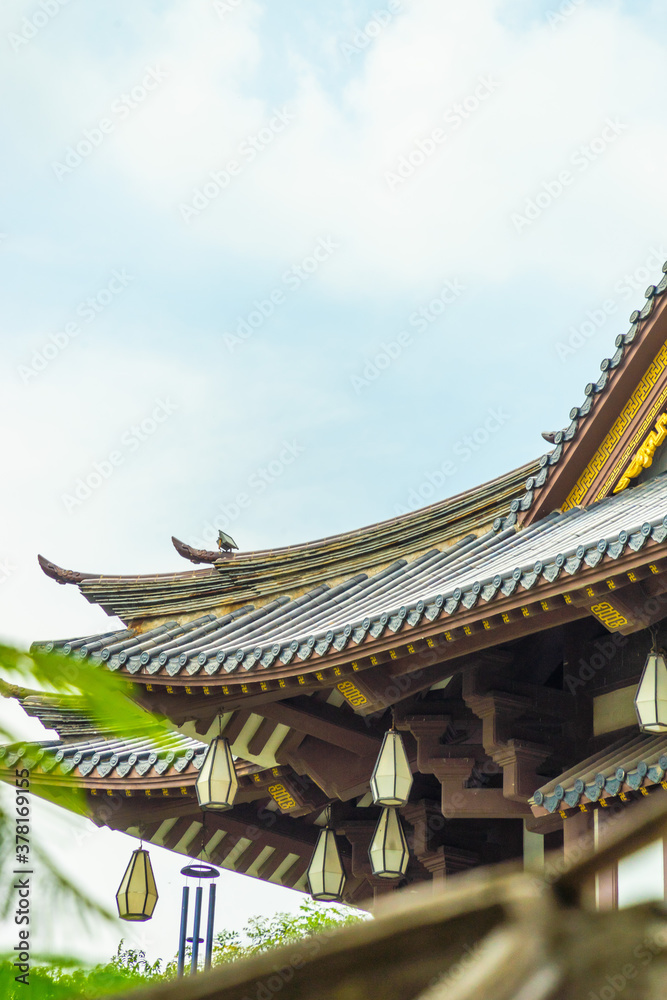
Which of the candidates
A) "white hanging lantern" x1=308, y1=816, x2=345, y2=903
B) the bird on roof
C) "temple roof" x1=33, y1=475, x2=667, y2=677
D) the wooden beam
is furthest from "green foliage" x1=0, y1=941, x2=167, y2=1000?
the bird on roof

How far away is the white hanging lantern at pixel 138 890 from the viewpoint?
10.0 meters

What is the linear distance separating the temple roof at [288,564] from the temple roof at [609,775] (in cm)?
277

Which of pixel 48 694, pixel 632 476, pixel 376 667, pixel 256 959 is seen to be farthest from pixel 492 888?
pixel 632 476

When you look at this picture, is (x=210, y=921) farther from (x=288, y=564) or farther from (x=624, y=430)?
(x=624, y=430)

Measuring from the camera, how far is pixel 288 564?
1099 centimetres

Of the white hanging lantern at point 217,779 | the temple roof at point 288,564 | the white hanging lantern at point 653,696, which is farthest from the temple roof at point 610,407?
the white hanging lantern at point 217,779

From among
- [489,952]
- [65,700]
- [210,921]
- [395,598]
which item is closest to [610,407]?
[395,598]

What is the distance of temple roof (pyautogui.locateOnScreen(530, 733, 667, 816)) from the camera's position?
258 inches

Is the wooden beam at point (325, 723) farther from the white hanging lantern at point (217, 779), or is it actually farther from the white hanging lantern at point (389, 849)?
the white hanging lantern at point (389, 849)

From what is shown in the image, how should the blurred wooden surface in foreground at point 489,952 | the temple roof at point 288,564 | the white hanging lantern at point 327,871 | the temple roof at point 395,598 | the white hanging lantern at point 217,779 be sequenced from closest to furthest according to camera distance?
1. the blurred wooden surface in foreground at point 489,952
2. the temple roof at point 395,598
3. the white hanging lantern at point 217,779
4. the white hanging lantern at point 327,871
5. the temple roof at point 288,564

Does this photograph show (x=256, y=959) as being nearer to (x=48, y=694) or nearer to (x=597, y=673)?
(x=48, y=694)

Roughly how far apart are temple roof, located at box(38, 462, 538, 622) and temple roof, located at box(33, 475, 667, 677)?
0.71ft

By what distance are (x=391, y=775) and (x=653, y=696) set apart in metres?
1.91

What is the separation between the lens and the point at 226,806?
8.59 m
